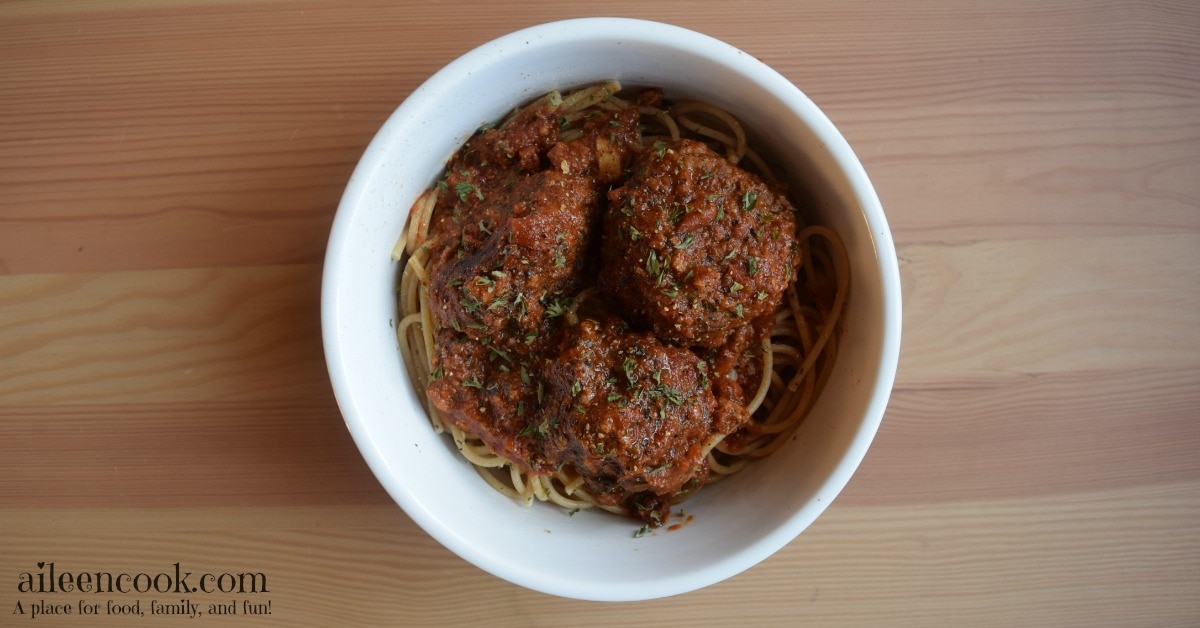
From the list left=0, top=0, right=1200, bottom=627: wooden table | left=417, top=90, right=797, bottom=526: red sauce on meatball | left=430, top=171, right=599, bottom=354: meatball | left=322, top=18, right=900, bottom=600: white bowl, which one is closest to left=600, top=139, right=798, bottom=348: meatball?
left=417, top=90, right=797, bottom=526: red sauce on meatball

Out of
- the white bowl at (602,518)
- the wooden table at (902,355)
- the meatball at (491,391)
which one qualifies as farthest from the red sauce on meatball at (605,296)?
the wooden table at (902,355)

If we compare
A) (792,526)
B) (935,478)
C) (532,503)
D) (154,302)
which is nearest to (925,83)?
(935,478)

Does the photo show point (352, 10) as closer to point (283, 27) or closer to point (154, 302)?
point (283, 27)

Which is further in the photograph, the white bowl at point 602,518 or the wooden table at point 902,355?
the wooden table at point 902,355

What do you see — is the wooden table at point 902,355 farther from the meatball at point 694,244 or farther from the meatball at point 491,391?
the meatball at point 694,244

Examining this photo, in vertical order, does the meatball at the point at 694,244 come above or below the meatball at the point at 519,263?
below

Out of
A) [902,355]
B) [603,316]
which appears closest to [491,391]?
[603,316]

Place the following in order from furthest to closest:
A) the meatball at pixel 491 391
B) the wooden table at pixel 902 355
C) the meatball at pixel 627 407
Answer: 1. the wooden table at pixel 902 355
2. the meatball at pixel 491 391
3. the meatball at pixel 627 407

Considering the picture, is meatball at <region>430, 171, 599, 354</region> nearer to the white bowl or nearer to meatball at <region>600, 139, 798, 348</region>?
meatball at <region>600, 139, 798, 348</region>

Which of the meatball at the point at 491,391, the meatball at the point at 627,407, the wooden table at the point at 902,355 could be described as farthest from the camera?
the wooden table at the point at 902,355
